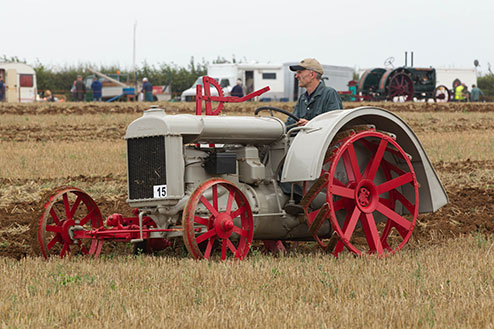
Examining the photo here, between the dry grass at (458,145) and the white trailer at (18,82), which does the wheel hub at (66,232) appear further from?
the white trailer at (18,82)

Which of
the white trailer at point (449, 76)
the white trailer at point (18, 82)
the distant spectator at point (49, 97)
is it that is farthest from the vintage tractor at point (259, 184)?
the white trailer at point (449, 76)

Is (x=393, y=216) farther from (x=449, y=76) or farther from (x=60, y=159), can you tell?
(x=449, y=76)

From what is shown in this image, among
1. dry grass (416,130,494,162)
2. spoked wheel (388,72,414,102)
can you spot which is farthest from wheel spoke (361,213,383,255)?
spoked wheel (388,72,414,102)

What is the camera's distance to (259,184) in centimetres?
714

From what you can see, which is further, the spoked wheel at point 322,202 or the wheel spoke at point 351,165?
the wheel spoke at point 351,165

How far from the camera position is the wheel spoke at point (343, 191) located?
22.3 feet

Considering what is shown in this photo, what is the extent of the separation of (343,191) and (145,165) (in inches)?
65.2

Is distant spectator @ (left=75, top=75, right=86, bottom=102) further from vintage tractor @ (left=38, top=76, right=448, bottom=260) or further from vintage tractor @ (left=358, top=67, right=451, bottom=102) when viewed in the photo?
vintage tractor @ (left=38, top=76, right=448, bottom=260)

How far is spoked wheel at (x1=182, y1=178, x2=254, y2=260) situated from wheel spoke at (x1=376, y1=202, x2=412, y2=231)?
4.17ft

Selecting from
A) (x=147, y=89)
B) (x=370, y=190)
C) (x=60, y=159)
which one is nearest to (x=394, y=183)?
(x=370, y=190)

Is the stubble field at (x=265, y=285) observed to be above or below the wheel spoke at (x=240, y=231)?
below

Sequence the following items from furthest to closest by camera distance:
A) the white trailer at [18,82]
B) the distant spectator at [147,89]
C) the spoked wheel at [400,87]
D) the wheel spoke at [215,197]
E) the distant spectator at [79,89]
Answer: the white trailer at [18,82] < the distant spectator at [79,89] < the spoked wheel at [400,87] < the distant spectator at [147,89] < the wheel spoke at [215,197]

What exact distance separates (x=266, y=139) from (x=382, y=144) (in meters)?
1.02

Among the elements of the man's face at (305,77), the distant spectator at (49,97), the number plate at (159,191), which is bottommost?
the number plate at (159,191)
